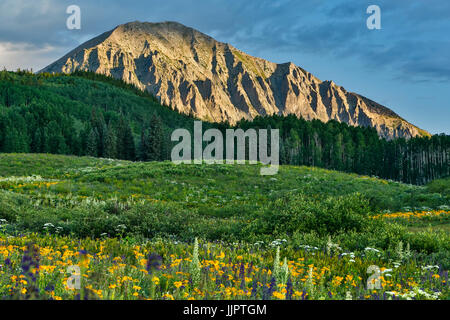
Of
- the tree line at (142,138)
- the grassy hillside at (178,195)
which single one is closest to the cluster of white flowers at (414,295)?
the grassy hillside at (178,195)

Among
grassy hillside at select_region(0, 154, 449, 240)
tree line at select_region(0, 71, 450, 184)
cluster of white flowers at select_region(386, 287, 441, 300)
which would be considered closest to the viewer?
cluster of white flowers at select_region(386, 287, 441, 300)

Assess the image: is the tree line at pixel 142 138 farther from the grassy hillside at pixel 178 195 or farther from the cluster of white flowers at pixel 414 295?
the cluster of white flowers at pixel 414 295

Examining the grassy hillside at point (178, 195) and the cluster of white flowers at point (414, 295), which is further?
the grassy hillside at point (178, 195)

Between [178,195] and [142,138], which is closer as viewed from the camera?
[178,195]

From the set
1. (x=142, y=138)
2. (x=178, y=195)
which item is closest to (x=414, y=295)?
(x=178, y=195)

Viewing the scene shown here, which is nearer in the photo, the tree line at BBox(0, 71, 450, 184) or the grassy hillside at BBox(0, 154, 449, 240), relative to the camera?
the grassy hillside at BBox(0, 154, 449, 240)

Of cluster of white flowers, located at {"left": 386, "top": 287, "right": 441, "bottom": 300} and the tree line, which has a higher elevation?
the tree line

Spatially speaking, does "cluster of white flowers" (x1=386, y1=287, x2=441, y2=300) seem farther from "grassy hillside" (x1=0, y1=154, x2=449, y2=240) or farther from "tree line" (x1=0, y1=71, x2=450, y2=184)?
"tree line" (x1=0, y1=71, x2=450, y2=184)

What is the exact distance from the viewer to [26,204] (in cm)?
1584

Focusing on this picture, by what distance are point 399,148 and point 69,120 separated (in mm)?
99896

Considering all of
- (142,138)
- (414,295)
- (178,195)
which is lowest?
(178,195)

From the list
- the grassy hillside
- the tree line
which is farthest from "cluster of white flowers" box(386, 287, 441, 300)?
the tree line

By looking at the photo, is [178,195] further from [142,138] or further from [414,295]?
[142,138]

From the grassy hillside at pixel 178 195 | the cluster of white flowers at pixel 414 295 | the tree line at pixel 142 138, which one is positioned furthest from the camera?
the tree line at pixel 142 138
